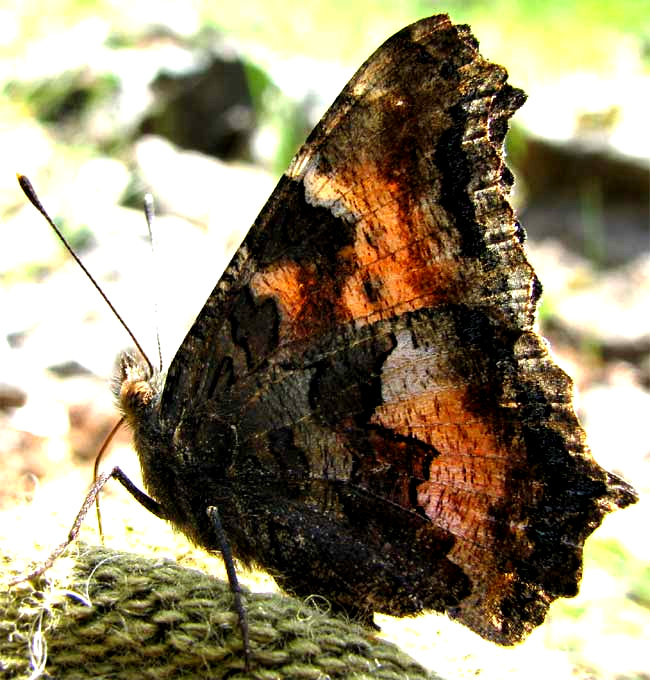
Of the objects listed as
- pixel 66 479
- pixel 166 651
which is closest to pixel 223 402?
pixel 166 651

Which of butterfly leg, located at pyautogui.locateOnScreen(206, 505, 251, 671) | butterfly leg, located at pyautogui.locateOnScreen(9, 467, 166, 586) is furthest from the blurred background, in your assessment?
butterfly leg, located at pyautogui.locateOnScreen(206, 505, 251, 671)

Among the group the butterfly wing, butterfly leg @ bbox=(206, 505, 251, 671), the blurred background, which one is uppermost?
the blurred background

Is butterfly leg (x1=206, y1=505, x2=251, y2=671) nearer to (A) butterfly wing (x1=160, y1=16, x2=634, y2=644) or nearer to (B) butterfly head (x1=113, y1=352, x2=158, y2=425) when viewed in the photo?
(A) butterfly wing (x1=160, y1=16, x2=634, y2=644)

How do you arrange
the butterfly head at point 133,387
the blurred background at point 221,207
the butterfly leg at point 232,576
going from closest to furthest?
the butterfly leg at point 232,576 < the butterfly head at point 133,387 < the blurred background at point 221,207

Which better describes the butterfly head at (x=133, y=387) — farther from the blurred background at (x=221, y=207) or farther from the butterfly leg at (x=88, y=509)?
the blurred background at (x=221, y=207)

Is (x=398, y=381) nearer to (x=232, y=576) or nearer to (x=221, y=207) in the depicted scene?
(x=232, y=576)

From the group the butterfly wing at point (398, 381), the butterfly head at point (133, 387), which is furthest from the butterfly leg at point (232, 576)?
the butterfly head at point (133, 387)

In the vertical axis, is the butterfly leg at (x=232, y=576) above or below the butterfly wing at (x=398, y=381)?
below
